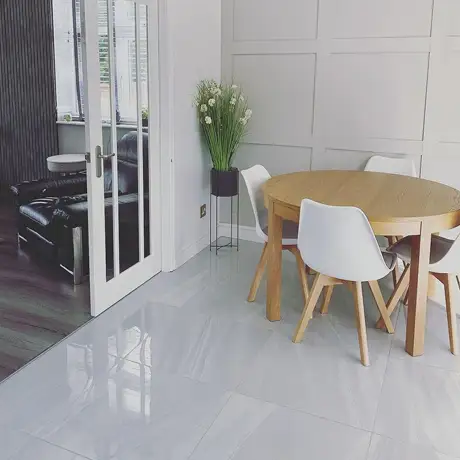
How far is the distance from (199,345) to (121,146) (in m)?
1.34

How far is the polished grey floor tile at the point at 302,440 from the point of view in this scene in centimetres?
218

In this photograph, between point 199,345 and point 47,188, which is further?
point 47,188

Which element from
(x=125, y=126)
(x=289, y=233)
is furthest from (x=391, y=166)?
(x=125, y=126)

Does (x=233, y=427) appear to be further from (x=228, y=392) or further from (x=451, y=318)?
(x=451, y=318)

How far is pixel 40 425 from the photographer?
2332mm

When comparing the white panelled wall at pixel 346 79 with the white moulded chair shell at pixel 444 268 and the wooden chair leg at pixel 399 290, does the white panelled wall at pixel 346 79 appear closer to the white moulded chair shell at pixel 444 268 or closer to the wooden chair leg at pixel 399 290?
the white moulded chair shell at pixel 444 268

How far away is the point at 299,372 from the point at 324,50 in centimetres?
262

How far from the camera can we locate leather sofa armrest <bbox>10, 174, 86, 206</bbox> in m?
4.80

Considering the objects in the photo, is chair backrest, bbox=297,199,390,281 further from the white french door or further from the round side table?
the round side table

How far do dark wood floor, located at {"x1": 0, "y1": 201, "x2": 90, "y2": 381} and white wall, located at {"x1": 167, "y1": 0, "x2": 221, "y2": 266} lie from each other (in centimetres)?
91

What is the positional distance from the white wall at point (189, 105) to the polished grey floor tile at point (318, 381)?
1.54 metres

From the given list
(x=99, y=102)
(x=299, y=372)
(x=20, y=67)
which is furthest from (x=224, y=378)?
(x=20, y=67)

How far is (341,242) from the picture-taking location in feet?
9.01

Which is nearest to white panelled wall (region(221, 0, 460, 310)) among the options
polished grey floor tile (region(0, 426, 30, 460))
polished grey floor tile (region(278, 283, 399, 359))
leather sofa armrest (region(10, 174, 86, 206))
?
polished grey floor tile (region(278, 283, 399, 359))
